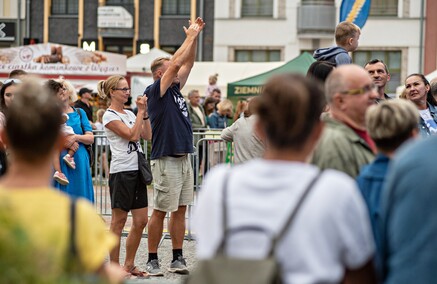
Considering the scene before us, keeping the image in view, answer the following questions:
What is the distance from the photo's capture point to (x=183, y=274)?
31.2ft

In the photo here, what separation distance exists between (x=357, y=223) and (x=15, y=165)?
1.21m

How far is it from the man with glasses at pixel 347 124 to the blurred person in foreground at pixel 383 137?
1.22 ft

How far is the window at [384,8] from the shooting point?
42.3 metres

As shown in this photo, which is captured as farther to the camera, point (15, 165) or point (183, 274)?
point (183, 274)

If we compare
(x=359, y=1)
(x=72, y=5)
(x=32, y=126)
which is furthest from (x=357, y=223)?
(x=72, y=5)

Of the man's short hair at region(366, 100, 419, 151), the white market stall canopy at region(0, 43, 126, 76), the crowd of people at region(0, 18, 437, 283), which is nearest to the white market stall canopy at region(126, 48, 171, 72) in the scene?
the white market stall canopy at region(0, 43, 126, 76)

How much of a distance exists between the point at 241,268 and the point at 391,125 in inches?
49.9

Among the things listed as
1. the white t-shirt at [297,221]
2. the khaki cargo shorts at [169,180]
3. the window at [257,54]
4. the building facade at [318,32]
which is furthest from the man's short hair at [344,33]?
the window at [257,54]

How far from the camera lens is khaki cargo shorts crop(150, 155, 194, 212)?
9273 millimetres

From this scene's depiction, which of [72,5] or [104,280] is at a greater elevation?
[72,5]

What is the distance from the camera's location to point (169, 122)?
910 centimetres

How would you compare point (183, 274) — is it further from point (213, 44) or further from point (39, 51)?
point (213, 44)

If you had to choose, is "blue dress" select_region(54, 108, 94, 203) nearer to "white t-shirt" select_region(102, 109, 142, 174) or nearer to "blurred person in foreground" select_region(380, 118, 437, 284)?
"white t-shirt" select_region(102, 109, 142, 174)

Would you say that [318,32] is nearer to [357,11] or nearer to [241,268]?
[357,11]
